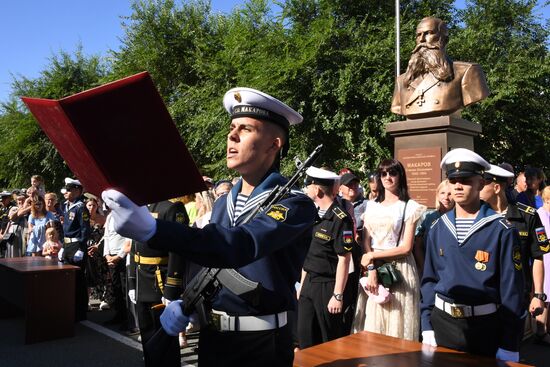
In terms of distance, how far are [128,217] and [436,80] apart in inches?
243

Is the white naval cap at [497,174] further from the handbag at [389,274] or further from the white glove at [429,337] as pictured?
the white glove at [429,337]

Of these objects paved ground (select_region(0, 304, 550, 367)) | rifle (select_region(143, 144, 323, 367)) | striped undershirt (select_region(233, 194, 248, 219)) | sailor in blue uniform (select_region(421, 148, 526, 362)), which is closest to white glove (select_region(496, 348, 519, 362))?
sailor in blue uniform (select_region(421, 148, 526, 362))

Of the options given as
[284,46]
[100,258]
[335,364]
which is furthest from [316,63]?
[335,364]

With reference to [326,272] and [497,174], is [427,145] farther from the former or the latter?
[326,272]

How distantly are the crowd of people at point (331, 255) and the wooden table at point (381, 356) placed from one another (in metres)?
0.29

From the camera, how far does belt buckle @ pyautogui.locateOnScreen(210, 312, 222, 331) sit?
2.10 meters

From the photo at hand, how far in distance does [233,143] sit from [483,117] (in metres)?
13.1

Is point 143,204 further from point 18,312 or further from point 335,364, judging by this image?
point 18,312

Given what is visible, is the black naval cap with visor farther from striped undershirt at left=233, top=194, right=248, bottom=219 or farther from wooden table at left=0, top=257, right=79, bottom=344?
wooden table at left=0, top=257, right=79, bottom=344

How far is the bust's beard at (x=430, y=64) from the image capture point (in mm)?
6730

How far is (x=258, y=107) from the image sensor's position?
2184mm

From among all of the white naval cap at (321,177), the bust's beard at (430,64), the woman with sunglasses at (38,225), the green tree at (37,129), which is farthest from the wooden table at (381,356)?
the green tree at (37,129)

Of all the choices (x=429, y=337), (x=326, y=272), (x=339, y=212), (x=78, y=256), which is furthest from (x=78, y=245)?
(x=429, y=337)

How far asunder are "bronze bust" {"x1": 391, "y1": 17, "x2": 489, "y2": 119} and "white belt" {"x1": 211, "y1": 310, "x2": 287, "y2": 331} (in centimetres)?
545
